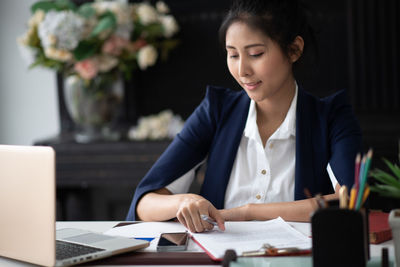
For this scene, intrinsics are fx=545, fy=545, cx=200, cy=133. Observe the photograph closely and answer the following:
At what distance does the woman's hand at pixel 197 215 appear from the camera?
1.27m

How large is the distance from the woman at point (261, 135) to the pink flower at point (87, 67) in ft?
3.90

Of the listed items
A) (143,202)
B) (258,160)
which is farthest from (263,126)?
(143,202)

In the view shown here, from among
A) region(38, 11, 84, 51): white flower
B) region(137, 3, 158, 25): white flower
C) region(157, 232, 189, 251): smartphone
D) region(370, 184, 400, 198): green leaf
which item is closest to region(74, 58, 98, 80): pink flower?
region(38, 11, 84, 51): white flower

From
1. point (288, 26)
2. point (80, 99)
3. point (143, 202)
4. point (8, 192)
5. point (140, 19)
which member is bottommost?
point (143, 202)

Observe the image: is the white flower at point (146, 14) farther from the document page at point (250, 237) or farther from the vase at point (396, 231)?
the vase at point (396, 231)

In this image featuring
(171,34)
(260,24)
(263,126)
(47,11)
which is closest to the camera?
(260,24)

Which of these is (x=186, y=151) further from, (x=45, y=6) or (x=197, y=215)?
(x=45, y=6)

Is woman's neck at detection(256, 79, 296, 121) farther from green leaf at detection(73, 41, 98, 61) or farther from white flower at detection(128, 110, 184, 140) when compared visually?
green leaf at detection(73, 41, 98, 61)

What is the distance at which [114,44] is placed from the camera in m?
2.78

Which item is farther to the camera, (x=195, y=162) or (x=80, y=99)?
(x=80, y=99)

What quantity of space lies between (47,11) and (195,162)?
4.84 ft

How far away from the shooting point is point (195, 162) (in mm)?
1706

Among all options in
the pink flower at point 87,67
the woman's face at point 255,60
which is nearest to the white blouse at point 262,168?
the woman's face at point 255,60

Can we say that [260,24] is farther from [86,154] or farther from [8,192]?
[86,154]
